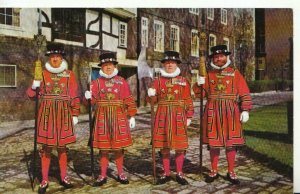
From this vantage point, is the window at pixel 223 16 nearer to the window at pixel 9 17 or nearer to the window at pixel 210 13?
the window at pixel 210 13

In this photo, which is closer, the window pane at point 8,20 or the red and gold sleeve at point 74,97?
the red and gold sleeve at point 74,97

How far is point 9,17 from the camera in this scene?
330cm

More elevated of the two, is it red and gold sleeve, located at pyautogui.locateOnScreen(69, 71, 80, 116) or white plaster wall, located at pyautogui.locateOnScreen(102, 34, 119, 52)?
white plaster wall, located at pyautogui.locateOnScreen(102, 34, 119, 52)

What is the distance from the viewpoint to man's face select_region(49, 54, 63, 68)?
3041mm

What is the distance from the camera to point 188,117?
309 centimetres

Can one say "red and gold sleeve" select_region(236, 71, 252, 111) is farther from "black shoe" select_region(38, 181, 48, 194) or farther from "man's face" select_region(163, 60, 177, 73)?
"black shoe" select_region(38, 181, 48, 194)

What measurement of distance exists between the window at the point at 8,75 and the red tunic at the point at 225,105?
1.59 m

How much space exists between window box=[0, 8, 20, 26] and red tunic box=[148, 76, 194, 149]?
1.37 metres

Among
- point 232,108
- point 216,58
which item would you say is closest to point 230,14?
point 216,58

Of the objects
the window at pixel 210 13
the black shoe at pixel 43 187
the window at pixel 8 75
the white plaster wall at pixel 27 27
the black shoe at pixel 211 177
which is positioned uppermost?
the window at pixel 210 13

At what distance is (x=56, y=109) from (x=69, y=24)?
836 mm

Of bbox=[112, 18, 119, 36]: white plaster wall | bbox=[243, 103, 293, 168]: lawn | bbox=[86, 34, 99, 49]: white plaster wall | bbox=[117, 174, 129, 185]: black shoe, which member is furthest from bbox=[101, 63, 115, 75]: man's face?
bbox=[243, 103, 293, 168]: lawn

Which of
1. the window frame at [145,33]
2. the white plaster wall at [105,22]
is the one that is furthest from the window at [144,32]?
the white plaster wall at [105,22]

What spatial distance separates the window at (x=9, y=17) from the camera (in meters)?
3.27
